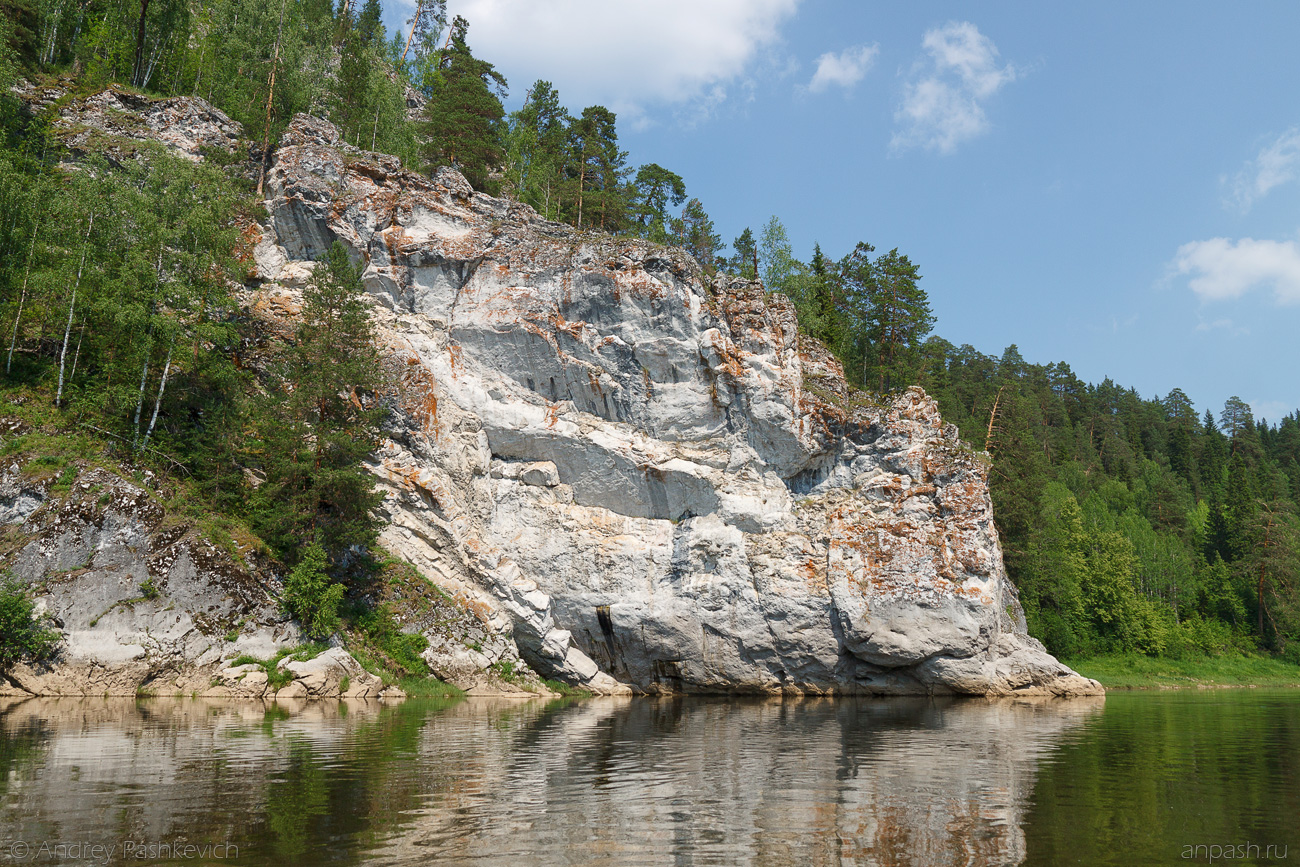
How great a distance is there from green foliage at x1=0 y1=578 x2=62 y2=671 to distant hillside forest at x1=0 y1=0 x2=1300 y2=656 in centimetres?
653

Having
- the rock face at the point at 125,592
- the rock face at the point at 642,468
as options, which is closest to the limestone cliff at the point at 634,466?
the rock face at the point at 642,468

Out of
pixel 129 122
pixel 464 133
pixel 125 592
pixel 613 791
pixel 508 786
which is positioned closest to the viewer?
pixel 613 791

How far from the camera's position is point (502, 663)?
31.3 metres

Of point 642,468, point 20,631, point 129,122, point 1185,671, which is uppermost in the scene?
point 129,122

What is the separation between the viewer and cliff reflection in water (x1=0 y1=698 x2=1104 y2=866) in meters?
8.27

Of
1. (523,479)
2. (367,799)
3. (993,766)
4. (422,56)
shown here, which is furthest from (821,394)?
(422,56)

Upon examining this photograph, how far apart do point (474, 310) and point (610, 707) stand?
20.8 m

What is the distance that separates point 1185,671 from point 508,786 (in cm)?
5976

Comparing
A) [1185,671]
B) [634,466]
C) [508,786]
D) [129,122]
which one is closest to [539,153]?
[129,122]

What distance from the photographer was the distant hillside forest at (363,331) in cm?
2864

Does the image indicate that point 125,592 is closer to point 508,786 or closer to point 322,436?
point 322,436

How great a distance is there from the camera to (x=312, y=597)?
26.5 meters

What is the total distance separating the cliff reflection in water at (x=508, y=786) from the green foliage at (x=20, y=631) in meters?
2.09

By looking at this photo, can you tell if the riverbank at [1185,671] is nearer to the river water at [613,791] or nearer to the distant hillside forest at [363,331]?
the distant hillside forest at [363,331]
